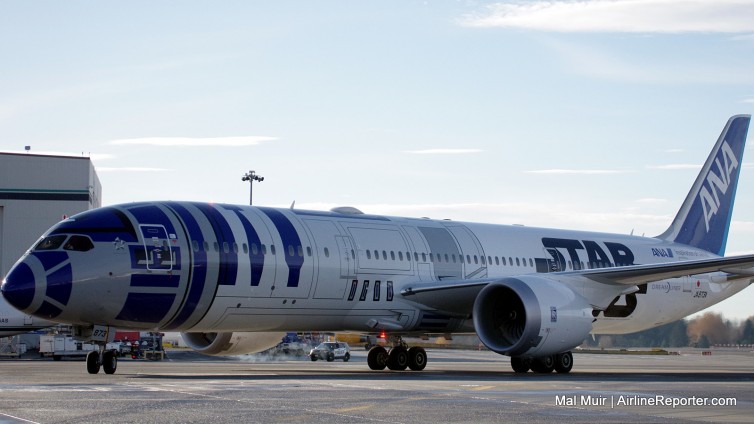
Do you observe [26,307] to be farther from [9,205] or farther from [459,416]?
[9,205]

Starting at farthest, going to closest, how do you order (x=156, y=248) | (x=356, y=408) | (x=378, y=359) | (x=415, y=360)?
(x=378, y=359) → (x=415, y=360) → (x=156, y=248) → (x=356, y=408)

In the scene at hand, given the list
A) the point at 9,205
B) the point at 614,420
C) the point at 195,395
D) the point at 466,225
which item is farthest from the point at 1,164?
the point at 614,420

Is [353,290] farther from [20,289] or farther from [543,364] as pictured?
[20,289]

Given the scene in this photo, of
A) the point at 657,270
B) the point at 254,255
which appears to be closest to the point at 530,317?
the point at 657,270

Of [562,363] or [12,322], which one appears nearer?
[562,363]

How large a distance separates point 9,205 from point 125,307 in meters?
62.7

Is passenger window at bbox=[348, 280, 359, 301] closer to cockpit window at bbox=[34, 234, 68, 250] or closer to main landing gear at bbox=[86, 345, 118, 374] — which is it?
main landing gear at bbox=[86, 345, 118, 374]

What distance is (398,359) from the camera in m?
31.2

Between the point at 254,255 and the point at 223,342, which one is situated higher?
the point at 254,255

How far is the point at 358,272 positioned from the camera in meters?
28.7

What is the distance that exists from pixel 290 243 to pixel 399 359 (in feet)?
19.2

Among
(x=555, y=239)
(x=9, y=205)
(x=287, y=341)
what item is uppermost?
(x=9, y=205)

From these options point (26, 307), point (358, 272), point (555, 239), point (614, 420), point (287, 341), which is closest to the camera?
point (614, 420)

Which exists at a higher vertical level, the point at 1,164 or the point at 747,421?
the point at 1,164
